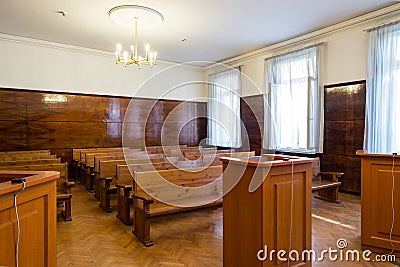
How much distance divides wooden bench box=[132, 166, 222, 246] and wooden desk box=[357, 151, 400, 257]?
5.64 feet

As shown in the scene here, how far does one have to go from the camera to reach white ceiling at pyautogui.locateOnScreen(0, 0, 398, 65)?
Result: 4.72 metres

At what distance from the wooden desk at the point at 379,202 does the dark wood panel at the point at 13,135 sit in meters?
7.02

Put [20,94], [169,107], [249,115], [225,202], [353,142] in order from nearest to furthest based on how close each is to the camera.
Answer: [225,202], [353,142], [20,94], [249,115], [169,107]

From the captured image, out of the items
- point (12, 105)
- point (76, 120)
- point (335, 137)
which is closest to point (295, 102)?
point (335, 137)

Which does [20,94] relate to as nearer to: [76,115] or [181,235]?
[76,115]

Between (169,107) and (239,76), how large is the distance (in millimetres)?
2460

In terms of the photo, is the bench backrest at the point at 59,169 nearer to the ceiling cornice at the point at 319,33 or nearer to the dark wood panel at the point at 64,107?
the dark wood panel at the point at 64,107

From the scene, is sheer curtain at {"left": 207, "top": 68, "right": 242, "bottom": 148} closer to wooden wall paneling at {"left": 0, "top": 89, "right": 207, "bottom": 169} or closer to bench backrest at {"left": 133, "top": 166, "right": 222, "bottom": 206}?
wooden wall paneling at {"left": 0, "top": 89, "right": 207, "bottom": 169}

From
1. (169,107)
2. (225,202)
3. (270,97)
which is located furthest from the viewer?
(169,107)

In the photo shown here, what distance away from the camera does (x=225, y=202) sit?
2.30 metres

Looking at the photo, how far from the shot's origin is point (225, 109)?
8.77 metres

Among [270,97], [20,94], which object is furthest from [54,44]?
[270,97]

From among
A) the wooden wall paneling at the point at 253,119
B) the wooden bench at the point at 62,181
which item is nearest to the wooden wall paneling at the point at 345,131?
the wooden wall paneling at the point at 253,119

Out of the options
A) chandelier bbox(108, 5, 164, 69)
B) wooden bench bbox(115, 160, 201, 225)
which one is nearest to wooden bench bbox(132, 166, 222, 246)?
wooden bench bbox(115, 160, 201, 225)
